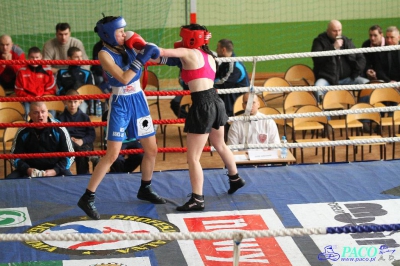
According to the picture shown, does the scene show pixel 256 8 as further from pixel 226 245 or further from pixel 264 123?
pixel 226 245

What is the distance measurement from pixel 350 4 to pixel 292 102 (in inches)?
144

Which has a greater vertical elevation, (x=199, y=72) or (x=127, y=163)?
(x=199, y=72)

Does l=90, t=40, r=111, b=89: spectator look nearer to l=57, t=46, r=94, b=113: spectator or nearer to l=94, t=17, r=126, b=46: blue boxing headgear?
l=57, t=46, r=94, b=113: spectator

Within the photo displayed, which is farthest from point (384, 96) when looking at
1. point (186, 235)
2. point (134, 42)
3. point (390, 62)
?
point (186, 235)

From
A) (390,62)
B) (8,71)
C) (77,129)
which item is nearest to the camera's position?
(77,129)

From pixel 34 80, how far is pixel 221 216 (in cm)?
438

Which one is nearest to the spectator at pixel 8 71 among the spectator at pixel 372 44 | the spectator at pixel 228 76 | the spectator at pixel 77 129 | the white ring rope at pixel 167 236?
the spectator at pixel 77 129

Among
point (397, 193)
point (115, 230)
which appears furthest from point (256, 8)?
point (115, 230)

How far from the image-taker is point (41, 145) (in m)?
6.21

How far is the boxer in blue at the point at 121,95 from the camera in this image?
4.86 meters

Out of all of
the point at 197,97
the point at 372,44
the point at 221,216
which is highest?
the point at 372,44

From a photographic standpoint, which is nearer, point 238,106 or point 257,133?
point 257,133

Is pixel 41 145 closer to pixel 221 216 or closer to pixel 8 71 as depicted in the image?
pixel 221 216

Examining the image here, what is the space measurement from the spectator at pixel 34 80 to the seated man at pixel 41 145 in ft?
8.42
